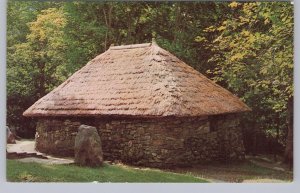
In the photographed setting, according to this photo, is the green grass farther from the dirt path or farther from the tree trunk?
the tree trunk

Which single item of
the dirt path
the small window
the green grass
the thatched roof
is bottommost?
the green grass

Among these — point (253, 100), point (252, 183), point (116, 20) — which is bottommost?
point (252, 183)

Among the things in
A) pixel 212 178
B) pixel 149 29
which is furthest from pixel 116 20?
pixel 212 178

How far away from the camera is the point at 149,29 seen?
9.67 m

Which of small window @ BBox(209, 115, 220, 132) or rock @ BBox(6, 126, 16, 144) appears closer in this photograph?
rock @ BBox(6, 126, 16, 144)

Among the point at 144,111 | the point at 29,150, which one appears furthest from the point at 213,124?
the point at 29,150

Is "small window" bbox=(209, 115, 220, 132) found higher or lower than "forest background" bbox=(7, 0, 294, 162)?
lower

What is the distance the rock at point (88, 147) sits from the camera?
31.7 ft

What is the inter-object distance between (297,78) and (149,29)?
125 cm

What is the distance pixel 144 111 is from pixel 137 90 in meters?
0.20

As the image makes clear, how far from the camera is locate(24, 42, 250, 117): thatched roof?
9688mm

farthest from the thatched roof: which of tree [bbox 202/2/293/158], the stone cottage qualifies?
tree [bbox 202/2/293/158]

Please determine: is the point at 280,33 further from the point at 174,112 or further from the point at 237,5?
the point at 174,112

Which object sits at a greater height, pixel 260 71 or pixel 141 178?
pixel 260 71
